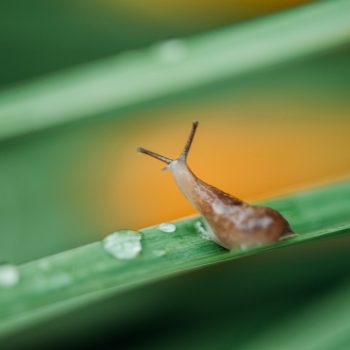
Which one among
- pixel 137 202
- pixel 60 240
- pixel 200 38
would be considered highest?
pixel 200 38

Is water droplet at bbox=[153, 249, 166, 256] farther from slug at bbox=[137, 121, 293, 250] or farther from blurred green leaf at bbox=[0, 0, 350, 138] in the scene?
blurred green leaf at bbox=[0, 0, 350, 138]

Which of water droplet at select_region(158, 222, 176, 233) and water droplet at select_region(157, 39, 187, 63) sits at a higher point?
water droplet at select_region(157, 39, 187, 63)

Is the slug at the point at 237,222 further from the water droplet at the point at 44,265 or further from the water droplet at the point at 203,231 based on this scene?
the water droplet at the point at 44,265

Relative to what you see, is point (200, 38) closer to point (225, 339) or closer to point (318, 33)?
point (318, 33)

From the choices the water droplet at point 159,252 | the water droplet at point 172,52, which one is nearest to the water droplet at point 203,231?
the water droplet at point 159,252

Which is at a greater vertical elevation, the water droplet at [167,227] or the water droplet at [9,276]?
the water droplet at [167,227]

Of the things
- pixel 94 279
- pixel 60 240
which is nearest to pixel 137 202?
pixel 60 240

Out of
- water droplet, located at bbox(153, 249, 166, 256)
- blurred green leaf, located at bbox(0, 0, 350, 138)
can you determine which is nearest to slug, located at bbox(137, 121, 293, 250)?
water droplet, located at bbox(153, 249, 166, 256)
